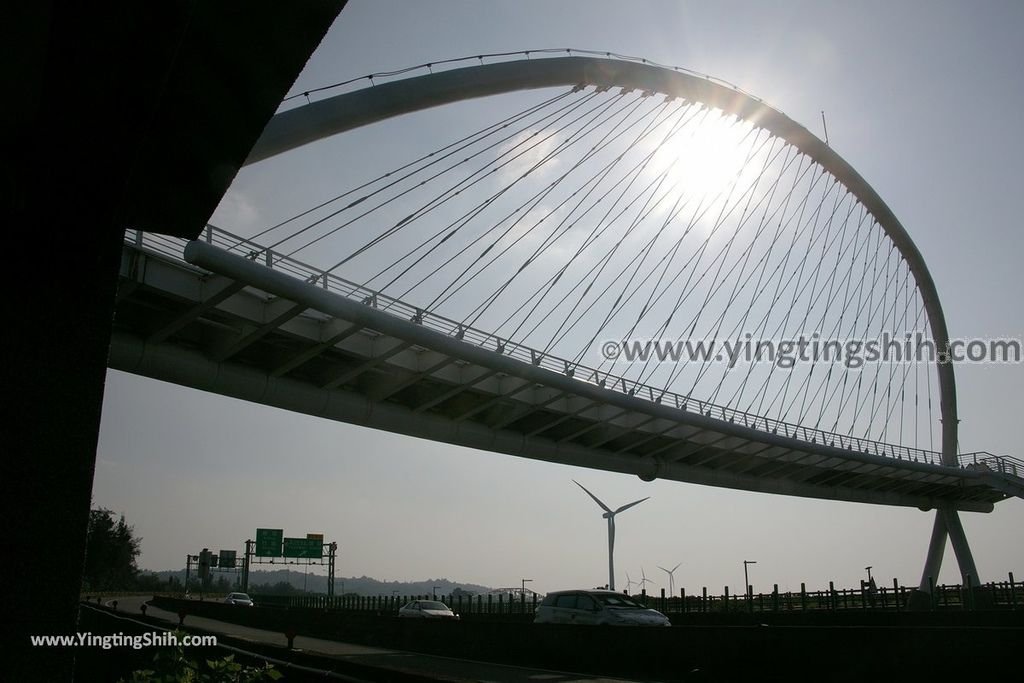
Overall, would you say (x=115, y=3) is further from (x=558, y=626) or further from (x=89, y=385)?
(x=558, y=626)

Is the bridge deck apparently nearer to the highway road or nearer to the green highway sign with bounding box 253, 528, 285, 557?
the highway road

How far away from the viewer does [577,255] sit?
113 ft

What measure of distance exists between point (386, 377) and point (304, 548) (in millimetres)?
59387

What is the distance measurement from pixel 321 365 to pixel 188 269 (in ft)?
24.7

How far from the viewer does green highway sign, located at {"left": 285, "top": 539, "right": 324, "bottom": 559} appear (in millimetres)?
85812

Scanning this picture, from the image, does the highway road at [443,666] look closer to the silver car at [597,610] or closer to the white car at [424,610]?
the silver car at [597,610]

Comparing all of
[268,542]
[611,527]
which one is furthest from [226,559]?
[611,527]

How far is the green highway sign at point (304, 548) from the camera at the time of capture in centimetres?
8581

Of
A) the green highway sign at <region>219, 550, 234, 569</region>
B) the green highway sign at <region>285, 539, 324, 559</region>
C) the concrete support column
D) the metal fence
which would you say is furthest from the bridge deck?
the green highway sign at <region>219, 550, 234, 569</region>

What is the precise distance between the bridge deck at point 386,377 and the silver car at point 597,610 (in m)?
9.12

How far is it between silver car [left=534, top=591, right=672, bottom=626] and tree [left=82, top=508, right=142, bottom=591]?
301 ft

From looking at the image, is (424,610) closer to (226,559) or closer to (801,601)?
(801,601)

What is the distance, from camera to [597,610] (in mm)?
23312

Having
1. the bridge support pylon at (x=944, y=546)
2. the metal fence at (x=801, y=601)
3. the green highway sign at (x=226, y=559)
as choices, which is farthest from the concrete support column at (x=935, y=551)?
the green highway sign at (x=226, y=559)
